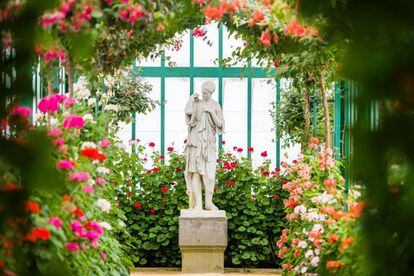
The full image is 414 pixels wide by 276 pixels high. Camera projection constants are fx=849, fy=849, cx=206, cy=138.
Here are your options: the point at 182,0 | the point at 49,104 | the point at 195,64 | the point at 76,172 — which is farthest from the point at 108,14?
the point at 195,64

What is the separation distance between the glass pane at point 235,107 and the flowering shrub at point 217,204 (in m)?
2.92

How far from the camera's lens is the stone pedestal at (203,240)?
28.9 ft

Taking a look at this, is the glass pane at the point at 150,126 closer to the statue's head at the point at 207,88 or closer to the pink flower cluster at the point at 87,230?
the statue's head at the point at 207,88

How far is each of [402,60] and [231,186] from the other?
9627 mm

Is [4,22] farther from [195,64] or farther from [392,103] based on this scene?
[195,64]

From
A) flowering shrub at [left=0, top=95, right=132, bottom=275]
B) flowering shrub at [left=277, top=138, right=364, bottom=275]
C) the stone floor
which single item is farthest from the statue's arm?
flowering shrub at [left=0, top=95, right=132, bottom=275]

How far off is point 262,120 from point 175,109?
4.58ft

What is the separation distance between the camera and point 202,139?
8891 mm

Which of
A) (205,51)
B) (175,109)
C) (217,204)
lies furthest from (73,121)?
(205,51)

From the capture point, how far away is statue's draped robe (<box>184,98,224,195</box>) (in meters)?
8.85

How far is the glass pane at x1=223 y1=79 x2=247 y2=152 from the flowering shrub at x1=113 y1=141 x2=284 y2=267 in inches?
115

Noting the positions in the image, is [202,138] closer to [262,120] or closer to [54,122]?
[54,122]

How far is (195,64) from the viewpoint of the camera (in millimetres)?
13586

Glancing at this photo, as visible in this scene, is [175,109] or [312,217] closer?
[312,217]
